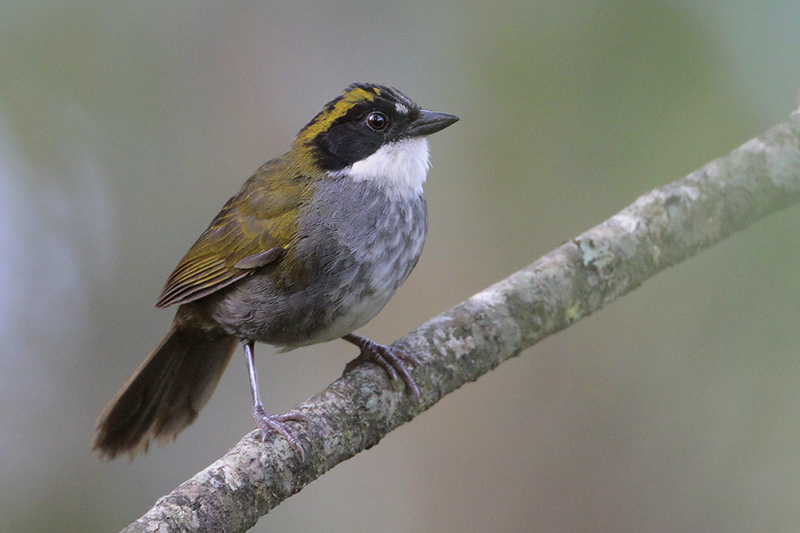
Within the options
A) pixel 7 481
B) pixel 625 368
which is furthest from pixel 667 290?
pixel 7 481

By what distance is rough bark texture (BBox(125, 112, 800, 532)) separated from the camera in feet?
6.97

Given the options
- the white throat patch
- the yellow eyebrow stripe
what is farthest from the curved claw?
the yellow eyebrow stripe

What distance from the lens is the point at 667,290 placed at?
3.69 m

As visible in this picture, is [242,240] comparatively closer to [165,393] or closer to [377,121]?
[377,121]

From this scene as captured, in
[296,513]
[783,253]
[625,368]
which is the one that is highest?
[783,253]

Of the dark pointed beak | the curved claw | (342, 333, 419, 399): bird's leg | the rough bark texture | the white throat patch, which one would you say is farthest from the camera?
the dark pointed beak

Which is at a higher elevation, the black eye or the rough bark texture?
the black eye

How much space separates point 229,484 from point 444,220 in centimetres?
298

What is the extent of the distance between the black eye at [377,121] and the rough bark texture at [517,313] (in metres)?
0.88

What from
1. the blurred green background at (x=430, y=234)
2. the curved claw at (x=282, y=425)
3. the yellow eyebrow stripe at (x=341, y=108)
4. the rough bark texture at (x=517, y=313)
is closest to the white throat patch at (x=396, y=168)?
the yellow eyebrow stripe at (x=341, y=108)

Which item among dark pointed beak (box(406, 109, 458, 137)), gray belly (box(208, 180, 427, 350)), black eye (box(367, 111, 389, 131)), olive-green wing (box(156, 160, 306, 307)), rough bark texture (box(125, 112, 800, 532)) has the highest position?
black eye (box(367, 111, 389, 131))

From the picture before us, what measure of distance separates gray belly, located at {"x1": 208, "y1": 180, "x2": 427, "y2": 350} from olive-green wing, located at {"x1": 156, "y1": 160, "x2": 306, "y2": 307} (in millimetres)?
74

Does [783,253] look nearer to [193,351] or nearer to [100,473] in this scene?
[193,351]

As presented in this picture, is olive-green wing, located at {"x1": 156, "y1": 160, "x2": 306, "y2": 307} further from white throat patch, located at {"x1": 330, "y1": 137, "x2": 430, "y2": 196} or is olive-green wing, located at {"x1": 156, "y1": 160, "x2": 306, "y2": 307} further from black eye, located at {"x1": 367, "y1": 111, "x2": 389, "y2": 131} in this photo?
black eye, located at {"x1": 367, "y1": 111, "x2": 389, "y2": 131}
